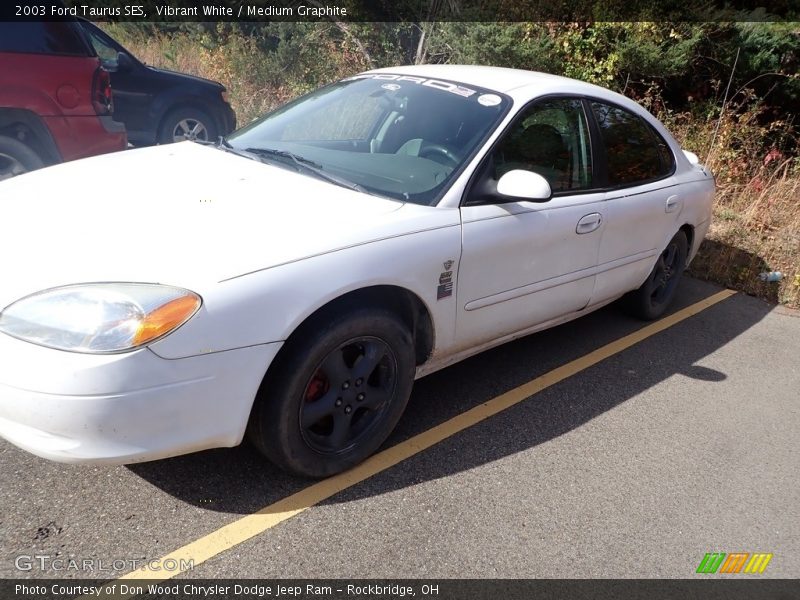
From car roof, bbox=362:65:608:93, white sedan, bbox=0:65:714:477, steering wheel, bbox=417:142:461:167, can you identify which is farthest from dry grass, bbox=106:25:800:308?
steering wheel, bbox=417:142:461:167

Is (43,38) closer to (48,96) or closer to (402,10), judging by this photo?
(48,96)

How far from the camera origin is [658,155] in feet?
15.2

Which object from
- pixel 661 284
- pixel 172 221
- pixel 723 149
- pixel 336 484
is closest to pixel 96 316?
pixel 172 221

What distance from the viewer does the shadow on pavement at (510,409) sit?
278cm

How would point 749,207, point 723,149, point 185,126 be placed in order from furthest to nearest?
1. point 723,149
2. point 185,126
3. point 749,207

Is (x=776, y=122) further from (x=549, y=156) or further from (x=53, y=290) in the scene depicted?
(x=53, y=290)

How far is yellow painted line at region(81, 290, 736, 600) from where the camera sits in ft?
7.73

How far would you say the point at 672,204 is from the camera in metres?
4.54

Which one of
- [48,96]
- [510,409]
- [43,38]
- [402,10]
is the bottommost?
[510,409]

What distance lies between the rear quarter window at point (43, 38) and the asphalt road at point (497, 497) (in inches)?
149

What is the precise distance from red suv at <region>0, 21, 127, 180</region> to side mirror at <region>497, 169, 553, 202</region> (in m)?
4.07

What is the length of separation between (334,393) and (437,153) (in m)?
1.31

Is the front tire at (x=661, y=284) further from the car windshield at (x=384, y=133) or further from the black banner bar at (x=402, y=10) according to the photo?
the black banner bar at (x=402, y=10)

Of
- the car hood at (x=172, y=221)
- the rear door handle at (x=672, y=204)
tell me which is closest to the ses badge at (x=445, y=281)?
the car hood at (x=172, y=221)
